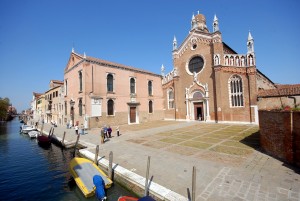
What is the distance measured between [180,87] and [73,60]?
1774cm

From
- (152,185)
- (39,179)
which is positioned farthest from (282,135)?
(39,179)

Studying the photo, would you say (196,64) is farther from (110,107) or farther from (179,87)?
(110,107)

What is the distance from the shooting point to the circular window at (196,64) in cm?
2423

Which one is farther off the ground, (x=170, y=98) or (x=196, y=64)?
(x=196, y=64)

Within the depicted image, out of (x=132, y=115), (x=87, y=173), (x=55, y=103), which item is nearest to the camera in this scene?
(x=87, y=173)

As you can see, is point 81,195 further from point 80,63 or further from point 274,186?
point 80,63

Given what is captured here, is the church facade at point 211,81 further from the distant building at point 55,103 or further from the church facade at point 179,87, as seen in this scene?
the distant building at point 55,103

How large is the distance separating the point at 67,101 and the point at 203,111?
2195 cm

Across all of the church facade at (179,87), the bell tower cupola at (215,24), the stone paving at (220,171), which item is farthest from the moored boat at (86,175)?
the bell tower cupola at (215,24)

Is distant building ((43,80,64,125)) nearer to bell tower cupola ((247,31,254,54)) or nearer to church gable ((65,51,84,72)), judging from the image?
church gable ((65,51,84,72))

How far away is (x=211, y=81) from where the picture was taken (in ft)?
74.4

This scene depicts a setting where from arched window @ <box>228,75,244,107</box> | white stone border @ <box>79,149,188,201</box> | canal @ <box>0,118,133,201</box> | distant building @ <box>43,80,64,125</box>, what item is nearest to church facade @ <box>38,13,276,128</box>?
arched window @ <box>228,75,244,107</box>

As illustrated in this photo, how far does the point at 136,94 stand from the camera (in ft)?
83.4

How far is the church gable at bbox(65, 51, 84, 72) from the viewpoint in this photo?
862 inches
